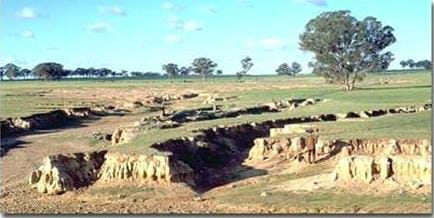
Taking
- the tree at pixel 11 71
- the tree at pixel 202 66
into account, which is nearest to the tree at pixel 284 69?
the tree at pixel 202 66

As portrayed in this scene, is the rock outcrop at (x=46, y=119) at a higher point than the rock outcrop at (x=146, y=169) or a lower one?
lower

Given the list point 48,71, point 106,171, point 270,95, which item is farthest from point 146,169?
point 48,71

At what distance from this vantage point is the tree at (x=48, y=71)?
468ft

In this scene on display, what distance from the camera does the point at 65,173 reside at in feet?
88.2

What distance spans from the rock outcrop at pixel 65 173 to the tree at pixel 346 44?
164ft

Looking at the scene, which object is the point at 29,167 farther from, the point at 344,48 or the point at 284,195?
the point at 344,48

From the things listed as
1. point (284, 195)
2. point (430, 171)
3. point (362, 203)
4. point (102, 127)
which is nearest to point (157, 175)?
point (284, 195)

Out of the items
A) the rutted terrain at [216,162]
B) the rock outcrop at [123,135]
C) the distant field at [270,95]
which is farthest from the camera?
the distant field at [270,95]

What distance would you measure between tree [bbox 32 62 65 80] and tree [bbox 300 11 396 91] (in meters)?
75.4

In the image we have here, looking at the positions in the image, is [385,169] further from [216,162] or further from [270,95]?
[270,95]

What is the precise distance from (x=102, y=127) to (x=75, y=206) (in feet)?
94.3

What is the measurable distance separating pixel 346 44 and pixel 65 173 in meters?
53.7

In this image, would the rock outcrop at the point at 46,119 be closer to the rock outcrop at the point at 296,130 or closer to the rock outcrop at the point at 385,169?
the rock outcrop at the point at 296,130

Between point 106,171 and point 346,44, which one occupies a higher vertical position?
point 346,44
